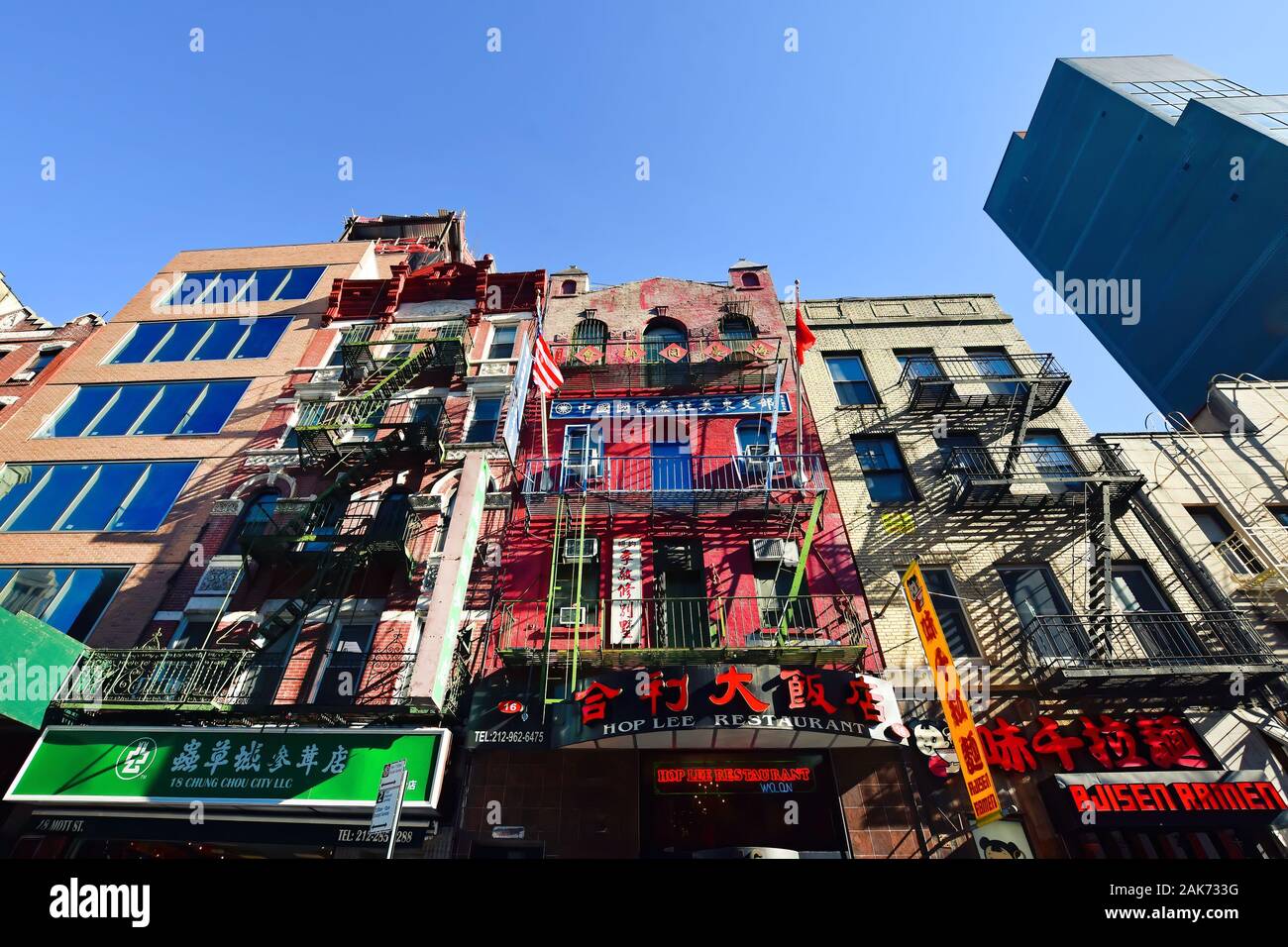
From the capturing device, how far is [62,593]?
52.3 feet

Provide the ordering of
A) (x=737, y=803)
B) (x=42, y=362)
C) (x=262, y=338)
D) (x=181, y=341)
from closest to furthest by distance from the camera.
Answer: (x=737, y=803) < (x=262, y=338) < (x=181, y=341) < (x=42, y=362)

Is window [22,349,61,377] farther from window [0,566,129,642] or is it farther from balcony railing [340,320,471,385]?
balcony railing [340,320,471,385]

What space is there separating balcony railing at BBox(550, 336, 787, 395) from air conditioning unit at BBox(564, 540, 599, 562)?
6.16m

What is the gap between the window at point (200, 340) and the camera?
22281 mm

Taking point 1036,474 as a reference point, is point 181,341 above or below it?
above

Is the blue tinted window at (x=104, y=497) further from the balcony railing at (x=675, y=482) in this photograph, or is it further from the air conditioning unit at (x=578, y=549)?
the air conditioning unit at (x=578, y=549)

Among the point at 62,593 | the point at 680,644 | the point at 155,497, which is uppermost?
the point at 155,497

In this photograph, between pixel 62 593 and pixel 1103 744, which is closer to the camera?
pixel 1103 744

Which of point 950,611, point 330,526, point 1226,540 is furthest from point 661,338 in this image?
point 1226,540

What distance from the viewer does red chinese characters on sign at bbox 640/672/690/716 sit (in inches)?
456

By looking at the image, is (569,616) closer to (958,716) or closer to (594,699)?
(594,699)

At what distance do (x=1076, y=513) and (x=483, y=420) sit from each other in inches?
697

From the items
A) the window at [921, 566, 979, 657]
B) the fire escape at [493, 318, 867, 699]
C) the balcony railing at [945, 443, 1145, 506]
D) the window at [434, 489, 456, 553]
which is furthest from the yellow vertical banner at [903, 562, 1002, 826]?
the window at [434, 489, 456, 553]

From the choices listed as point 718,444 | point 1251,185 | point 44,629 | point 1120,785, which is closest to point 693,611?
point 718,444
